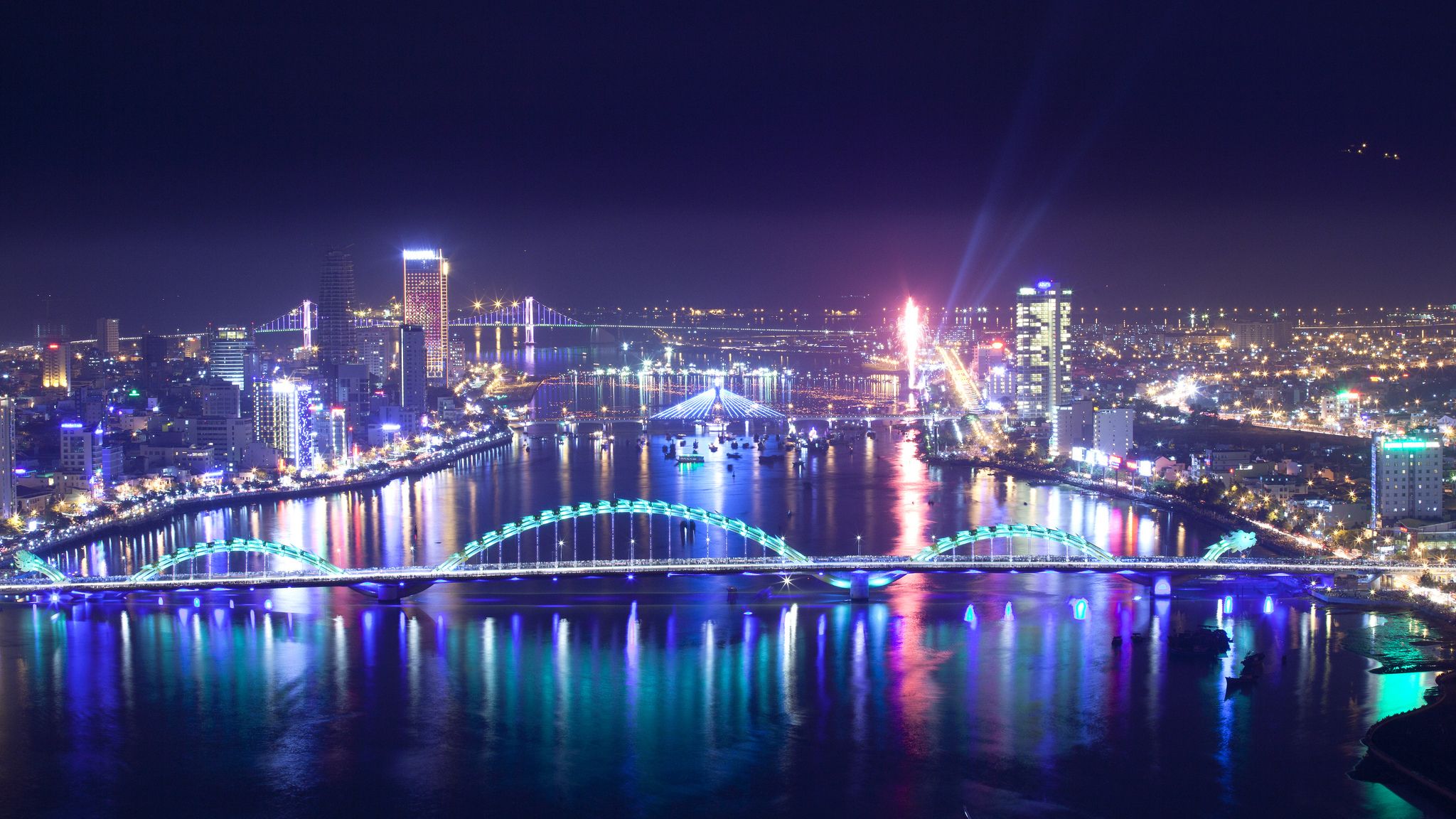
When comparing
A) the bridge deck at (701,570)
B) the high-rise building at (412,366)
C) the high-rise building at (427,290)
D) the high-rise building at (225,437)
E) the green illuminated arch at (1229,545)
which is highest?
the high-rise building at (427,290)

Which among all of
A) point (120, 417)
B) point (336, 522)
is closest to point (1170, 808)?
point (336, 522)

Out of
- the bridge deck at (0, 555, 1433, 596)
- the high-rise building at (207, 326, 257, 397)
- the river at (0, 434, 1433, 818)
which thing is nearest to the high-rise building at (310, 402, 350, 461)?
the high-rise building at (207, 326, 257, 397)

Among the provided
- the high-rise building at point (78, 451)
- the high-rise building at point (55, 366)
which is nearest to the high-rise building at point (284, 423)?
the high-rise building at point (78, 451)

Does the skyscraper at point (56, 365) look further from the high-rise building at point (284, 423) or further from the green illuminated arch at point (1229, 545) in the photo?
the green illuminated arch at point (1229, 545)

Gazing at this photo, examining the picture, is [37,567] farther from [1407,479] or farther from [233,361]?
[233,361]

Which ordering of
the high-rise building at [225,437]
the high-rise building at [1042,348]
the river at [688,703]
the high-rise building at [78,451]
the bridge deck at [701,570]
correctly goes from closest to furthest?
1. the river at [688,703]
2. the bridge deck at [701,570]
3. the high-rise building at [78,451]
4. the high-rise building at [225,437]
5. the high-rise building at [1042,348]

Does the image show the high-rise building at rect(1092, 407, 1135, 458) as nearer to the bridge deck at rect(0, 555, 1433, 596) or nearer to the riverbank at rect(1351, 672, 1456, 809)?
the bridge deck at rect(0, 555, 1433, 596)

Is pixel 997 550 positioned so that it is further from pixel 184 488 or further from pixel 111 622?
pixel 184 488
